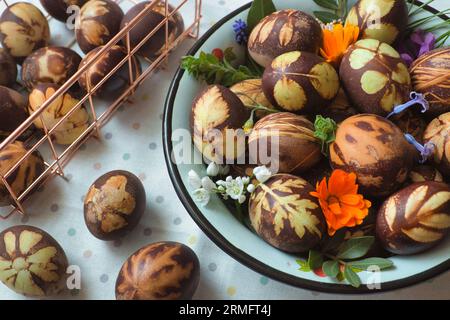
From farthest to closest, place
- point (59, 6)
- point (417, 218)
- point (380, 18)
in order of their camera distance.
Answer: point (59, 6)
point (380, 18)
point (417, 218)

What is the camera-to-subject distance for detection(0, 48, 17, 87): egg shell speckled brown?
25.1 inches

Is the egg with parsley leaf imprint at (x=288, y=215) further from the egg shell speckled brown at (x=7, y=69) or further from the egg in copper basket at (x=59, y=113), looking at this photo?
the egg shell speckled brown at (x=7, y=69)

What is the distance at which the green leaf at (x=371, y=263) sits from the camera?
488mm

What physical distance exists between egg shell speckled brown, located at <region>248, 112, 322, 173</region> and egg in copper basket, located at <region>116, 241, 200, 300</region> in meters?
0.13

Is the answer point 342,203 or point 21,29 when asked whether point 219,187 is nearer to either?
point 342,203

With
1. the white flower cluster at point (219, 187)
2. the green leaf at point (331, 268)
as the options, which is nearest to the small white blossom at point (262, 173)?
the white flower cluster at point (219, 187)

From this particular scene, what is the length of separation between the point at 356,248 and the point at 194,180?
6.9 inches

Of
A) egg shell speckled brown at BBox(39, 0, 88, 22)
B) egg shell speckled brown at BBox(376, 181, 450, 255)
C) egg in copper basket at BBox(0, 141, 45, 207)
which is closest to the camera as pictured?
egg shell speckled brown at BBox(376, 181, 450, 255)

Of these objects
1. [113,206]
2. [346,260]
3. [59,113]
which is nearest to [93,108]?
[59,113]

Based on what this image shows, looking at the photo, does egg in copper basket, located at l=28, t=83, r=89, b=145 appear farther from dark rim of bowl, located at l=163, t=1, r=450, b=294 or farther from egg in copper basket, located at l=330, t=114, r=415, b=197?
egg in copper basket, located at l=330, t=114, r=415, b=197

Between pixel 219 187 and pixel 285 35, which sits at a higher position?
pixel 285 35

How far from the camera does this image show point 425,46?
0.58 metres

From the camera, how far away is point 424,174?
51 centimetres

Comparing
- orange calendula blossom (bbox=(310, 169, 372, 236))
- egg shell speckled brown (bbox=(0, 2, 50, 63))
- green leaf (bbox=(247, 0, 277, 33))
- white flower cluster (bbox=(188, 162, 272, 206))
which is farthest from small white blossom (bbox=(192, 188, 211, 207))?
egg shell speckled brown (bbox=(0, 2, 50, 63))
